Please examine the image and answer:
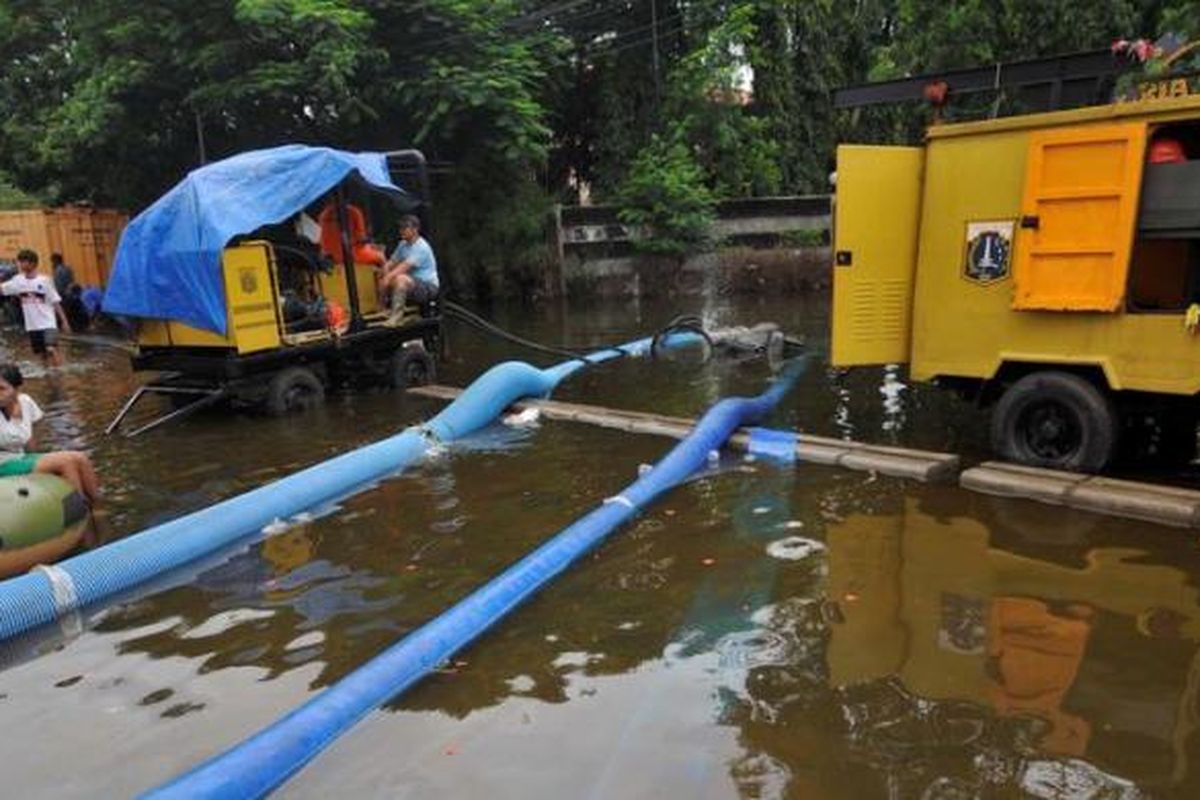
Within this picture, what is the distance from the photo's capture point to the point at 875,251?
26.2 feet

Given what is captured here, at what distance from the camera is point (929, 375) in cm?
791

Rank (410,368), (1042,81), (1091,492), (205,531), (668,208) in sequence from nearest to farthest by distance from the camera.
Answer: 1. (205,531)
2. (1091,492)
3. (1042,81)
4. (410,368)
5. (668,208)

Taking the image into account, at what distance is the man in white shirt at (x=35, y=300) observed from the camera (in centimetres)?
1364

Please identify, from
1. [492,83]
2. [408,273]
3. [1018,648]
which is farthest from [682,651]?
[492,83]

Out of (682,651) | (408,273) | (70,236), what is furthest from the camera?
Result: (70,236)

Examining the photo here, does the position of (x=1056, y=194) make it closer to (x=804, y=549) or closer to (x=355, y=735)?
(x=804, y=549)

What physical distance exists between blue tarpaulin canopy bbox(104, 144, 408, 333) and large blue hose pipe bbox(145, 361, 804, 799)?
5.37 metres

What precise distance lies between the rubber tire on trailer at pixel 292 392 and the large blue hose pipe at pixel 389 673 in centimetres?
511

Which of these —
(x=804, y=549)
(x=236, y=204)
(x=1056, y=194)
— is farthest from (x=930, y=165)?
(x=236, y=204)

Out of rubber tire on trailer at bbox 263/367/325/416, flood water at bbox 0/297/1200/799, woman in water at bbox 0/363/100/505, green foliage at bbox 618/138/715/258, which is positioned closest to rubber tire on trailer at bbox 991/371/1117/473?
flood water at bbox 0/297/1200/799

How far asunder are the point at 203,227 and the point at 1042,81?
7656mm

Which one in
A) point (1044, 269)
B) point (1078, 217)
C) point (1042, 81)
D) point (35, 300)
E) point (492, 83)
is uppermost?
point (492, 83)

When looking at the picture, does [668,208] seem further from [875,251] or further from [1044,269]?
[1044,269]

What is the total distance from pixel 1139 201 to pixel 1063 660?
139 inches
